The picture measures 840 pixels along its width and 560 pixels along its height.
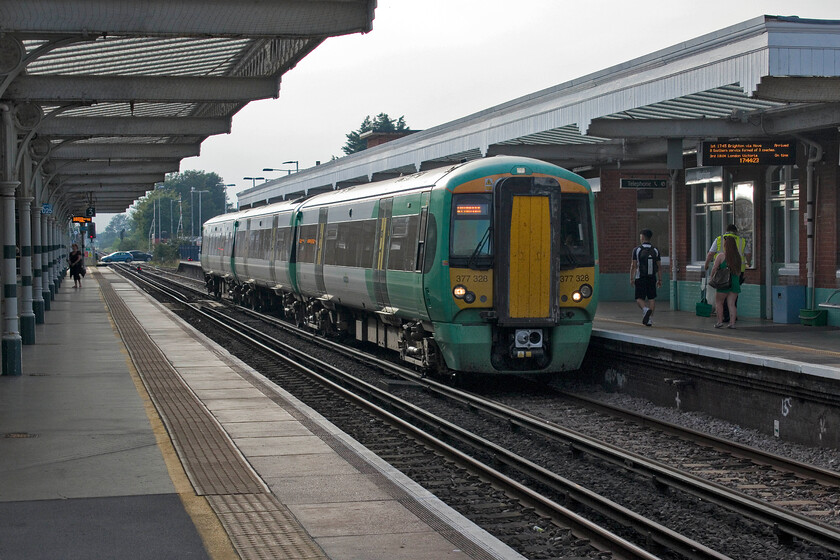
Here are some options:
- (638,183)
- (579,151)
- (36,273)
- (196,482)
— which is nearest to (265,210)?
(36,273)

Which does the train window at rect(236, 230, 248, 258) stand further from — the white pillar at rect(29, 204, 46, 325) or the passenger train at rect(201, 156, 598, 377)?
the passenger train at rect(201, 156, 598, 377)

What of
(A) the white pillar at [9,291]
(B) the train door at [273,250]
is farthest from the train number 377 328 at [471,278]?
(B) the train door at [273,250]

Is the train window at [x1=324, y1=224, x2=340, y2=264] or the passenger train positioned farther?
the train window at [x1=324, y1=224, x2=340, y2=264]

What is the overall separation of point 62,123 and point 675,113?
13356 mm

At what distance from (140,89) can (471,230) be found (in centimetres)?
706

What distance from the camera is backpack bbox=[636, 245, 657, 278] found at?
17.5 m

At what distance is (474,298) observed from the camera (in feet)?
45.1

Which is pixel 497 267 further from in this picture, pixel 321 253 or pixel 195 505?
pixel 321 253

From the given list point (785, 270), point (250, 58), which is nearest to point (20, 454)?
point (250, 58)

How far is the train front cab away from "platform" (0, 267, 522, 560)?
2.59 meters

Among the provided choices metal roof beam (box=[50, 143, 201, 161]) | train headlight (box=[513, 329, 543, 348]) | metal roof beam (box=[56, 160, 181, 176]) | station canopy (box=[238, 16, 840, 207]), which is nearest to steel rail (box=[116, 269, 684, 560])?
train headlight (box=[513, 329, 543, 348])

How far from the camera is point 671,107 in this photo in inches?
640

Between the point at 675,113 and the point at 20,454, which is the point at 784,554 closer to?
the point at 20,454

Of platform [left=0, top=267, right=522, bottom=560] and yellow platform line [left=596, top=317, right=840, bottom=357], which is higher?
yellow platform line [left=596, top=317, right=840, bottom=357]
